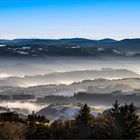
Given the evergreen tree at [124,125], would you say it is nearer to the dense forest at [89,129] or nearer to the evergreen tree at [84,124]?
the dense forest at [89,129]

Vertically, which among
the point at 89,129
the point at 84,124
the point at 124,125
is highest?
the point at 124,125

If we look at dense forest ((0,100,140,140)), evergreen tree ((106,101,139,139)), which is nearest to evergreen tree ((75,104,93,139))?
dense forest ((0,100,140,140))

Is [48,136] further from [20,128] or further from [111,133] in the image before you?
[111,133]

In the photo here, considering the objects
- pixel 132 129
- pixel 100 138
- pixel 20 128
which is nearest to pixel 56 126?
pixel 20 128

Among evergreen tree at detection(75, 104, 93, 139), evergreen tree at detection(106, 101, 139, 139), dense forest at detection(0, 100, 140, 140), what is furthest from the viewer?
evergreen tree at detection(75, 104, 93, 139)

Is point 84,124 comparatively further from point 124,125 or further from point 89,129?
point 124,125

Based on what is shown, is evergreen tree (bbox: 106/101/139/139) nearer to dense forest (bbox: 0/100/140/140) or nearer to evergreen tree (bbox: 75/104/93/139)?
dense forest (bbox: 0/100/140/140)

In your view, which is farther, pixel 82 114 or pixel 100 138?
pixel 82 114

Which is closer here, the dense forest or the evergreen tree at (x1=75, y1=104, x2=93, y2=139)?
the dense forest

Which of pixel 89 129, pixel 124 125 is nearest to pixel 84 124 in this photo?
pixel 89 129

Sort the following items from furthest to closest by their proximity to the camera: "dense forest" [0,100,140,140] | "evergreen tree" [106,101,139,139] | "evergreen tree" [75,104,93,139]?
"evergreen tree" [75,104,93,139]
"dense forest" [0,100,140,140]
"evergreen tree" [106,101,139,139]

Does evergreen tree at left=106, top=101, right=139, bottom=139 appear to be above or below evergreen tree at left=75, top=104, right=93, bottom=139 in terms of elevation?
above
